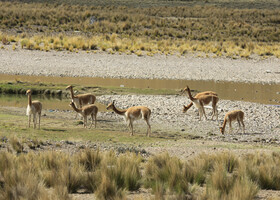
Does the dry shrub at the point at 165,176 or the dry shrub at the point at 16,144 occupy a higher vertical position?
the dry shrub at the point at 16,144

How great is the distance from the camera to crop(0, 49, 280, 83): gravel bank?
27.3 metres

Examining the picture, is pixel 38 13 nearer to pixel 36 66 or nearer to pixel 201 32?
pixel 201 32

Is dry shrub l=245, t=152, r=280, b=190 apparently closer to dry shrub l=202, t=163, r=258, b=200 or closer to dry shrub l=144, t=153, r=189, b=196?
dry shrub l=202, t=163, r=258, b=200

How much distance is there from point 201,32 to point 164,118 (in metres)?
31.4

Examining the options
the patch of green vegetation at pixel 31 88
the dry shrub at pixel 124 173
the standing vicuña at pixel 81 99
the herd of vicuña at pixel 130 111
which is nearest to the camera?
the dry shrub at pixel 124 173

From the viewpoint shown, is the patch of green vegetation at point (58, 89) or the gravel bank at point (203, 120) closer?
the gravel bank at point (203, 120)

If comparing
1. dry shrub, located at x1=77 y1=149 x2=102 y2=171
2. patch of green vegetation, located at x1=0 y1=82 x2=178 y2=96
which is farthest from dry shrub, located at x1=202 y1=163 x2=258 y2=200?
patch of green vegetation, located at x1=0 y1=82 x2=178 y2=96

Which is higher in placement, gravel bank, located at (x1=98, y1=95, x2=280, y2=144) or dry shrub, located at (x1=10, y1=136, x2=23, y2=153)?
gravel bank, located at (x1=98, y1=95, x2=280, y2=144)

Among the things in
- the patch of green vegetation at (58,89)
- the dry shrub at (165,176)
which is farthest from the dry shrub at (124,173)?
the patch of green vegetation at (58,89)

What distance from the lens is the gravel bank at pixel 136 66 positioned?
2734cm

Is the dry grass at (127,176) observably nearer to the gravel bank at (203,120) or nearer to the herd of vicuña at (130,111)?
the herd of vicuña at (130,111)

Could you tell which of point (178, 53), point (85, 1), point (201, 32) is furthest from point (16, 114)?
point (85, 1)

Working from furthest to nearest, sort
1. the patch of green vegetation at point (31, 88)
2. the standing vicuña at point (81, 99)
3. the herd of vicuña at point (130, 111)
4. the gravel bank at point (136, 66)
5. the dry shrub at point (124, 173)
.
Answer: the gravel bank at point (136, 66), the patch of green vegetation at point (31, 88), the standing vicuña at point (81, 99), the herd of vicuña at point (130, 111), the dry shrub at point (124, 173)

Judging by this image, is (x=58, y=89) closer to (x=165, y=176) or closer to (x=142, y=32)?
(x=165, y=176)
